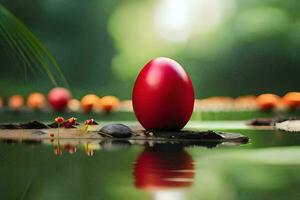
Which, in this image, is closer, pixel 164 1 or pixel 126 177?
pixel 126 177

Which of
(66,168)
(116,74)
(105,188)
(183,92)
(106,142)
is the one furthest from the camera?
(116,74)

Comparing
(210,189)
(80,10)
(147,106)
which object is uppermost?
(80,10)

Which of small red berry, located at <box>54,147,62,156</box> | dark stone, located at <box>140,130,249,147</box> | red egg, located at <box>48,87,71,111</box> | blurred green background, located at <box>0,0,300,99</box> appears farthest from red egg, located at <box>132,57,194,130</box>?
blurred green background, located at <box>0,0,300,99</box>

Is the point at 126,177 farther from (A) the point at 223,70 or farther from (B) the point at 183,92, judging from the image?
(A) the point at 223,70

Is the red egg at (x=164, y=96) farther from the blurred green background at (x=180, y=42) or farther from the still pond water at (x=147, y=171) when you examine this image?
the blurred green background at (x=180, y=42)

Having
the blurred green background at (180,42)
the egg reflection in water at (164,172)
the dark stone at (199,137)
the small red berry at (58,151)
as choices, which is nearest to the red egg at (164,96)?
the dark stone at (199,137)

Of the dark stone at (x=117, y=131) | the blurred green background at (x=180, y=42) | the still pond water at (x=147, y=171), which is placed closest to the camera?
the still pond water at (x=147, y=171)

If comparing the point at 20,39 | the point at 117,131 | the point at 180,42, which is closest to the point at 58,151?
the point at 117,131

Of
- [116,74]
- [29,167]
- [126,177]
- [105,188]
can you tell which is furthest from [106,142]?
[116,74]
